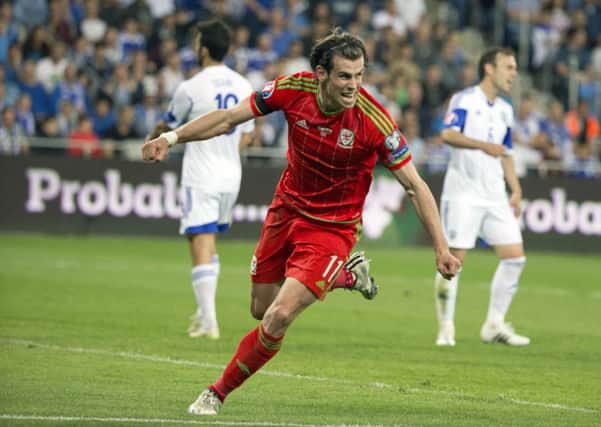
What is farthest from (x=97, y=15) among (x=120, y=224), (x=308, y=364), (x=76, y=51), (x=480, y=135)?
(x=308, y=364)

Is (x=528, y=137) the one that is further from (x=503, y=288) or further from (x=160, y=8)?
(x=503, y=288)

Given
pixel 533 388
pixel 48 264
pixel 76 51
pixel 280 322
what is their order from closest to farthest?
1. pixel 280 322
2. pixel 533 388
3. pixel 48 264
4. pixel 76 51

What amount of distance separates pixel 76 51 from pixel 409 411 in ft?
57.1

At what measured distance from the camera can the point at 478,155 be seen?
42.0ft

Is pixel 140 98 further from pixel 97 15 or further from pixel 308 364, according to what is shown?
pixel 308 364

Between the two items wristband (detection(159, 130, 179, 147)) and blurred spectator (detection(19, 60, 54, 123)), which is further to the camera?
blurred spectator (detection(19, 60, 54, 123))

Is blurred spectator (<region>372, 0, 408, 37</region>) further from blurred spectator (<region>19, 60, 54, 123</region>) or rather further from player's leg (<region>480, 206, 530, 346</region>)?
→ player's leg (<region>480, 206, 530, 346</region>)

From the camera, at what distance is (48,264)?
18.7 m

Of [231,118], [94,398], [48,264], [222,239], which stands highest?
[231,118]

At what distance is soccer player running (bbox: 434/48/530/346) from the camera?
12.6 meters

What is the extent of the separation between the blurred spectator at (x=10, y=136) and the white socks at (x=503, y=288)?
1202 centimetres

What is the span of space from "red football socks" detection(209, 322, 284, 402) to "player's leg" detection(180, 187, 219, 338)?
4081 mm

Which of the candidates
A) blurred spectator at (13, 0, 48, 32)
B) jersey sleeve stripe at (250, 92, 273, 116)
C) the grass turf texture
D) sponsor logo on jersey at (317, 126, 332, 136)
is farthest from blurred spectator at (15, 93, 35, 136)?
sponsor logo on jersey at (317, 126, 332, 136)

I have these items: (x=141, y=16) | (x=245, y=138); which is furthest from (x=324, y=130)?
(x=141, y=16)
